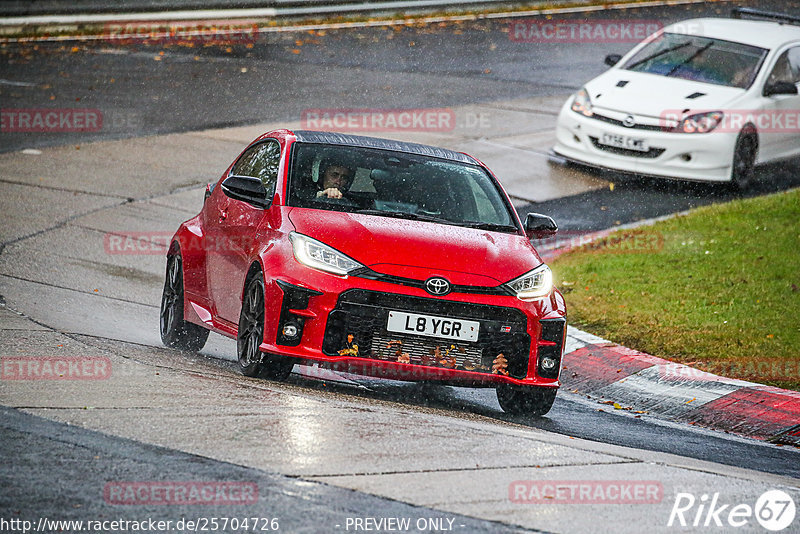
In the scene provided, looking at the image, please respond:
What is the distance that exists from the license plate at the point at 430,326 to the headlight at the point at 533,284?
38 cm

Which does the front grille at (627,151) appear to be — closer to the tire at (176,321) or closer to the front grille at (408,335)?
the tire at (176,321)

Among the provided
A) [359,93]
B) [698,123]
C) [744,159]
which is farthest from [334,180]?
[359,93]

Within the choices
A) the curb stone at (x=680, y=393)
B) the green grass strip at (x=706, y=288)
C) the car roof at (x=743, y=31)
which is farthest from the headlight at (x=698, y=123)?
the curb stone at (x=680, y=393)

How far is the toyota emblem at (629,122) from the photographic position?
1555 cm

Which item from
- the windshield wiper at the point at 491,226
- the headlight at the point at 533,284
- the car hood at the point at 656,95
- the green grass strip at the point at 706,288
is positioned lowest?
the green grass strip at the point at 706,288

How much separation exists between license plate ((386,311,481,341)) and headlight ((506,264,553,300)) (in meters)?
0.38

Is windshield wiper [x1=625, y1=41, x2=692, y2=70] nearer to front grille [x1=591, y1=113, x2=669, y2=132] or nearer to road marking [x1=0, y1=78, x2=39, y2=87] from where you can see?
front grille [x1=591, y1=113, x2=669, y2=132]

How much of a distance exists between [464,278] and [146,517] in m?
2.97

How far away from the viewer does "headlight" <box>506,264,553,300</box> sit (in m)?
7.60

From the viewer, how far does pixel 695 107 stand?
15602 mm

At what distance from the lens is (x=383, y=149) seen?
8734mm

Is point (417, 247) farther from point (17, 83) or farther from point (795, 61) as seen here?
point (17, 83)

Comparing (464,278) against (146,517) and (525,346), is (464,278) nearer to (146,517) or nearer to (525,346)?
(525,346)

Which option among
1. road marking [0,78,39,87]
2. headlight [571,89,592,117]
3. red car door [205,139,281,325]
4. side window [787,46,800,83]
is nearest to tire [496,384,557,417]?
red car door [205,139,281,325]
